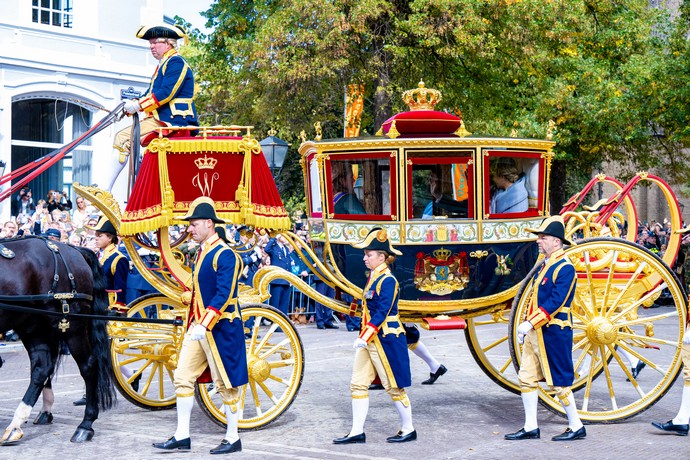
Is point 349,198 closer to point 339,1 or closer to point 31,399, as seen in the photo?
point 31,399

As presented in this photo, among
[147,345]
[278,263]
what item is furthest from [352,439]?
[278,263]

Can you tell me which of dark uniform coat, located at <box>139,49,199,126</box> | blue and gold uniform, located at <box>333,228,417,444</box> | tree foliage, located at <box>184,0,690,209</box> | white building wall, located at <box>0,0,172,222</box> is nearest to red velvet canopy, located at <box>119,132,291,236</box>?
dark uniform coat, located at <box>139,49,199,126</box>

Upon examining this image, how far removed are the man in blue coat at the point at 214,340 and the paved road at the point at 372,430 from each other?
254mm

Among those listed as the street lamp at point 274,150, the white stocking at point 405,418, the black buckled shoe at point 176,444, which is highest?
the street lamp at point 274,150

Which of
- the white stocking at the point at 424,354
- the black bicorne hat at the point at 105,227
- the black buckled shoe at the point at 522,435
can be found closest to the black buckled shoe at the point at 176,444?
the black buckled shoe at the point at 522,435

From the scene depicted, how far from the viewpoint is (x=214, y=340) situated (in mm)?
7883

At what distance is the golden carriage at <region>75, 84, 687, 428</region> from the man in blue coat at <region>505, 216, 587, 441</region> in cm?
40

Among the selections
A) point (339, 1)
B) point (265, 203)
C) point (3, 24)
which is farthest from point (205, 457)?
point (3, 24)

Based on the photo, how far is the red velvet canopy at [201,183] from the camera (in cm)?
880

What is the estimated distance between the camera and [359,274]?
9.48 metres

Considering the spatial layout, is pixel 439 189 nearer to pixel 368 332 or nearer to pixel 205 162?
pixel 368 332

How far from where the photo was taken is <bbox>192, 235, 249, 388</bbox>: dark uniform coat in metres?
7.85

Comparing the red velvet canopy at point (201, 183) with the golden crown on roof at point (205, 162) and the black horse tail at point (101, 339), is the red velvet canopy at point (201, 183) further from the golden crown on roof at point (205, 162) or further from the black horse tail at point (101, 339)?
the black horse tail at point (101, 339)

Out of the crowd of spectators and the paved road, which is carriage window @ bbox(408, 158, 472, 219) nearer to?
the paved road
